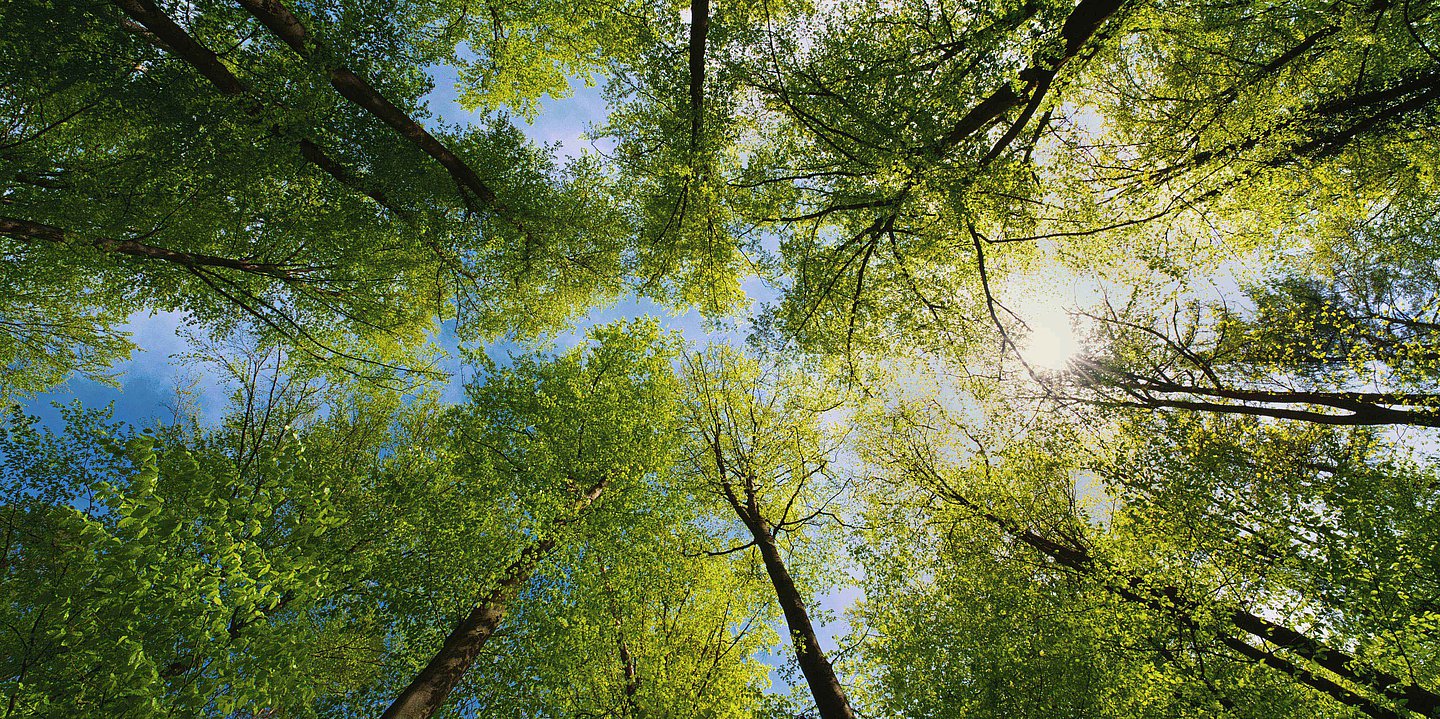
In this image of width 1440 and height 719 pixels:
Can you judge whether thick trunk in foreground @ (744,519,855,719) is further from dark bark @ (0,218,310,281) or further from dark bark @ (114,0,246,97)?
dark bark @ (114,0,246,97)

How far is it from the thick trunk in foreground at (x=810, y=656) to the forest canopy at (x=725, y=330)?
0.08m

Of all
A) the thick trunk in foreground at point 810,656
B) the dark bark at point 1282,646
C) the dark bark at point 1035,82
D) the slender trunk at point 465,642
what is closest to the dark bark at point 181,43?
the slender trunk at point 465,642

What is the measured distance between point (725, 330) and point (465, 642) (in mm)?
8096

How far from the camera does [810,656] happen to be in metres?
8.97

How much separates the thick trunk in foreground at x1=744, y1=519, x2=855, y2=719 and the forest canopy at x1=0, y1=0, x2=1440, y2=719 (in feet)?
0.26

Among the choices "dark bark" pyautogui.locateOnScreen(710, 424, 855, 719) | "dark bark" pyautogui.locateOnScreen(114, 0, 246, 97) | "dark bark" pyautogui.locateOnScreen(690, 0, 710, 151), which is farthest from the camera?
"dark bark" pyautogui.locateOnScreen(710, 424, 855, 719)

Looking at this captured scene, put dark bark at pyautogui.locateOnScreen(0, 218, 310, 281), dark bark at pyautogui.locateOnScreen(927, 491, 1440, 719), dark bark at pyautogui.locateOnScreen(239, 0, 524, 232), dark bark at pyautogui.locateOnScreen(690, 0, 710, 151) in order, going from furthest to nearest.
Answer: dark bark at pyautogui.locateOnScreen(239, 0, 524, 232)
dark bark at pyautogui.locateOnScreen(0, 218, 310, 281)
dark bark at pyautogui.locateOnScreen(690, 0, 710, 151)
dark bark at pyautogui.locateOnScreen(927, 491, 1440, 719)

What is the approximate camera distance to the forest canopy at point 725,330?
691cm

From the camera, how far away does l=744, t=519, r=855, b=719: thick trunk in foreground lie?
8.30 m

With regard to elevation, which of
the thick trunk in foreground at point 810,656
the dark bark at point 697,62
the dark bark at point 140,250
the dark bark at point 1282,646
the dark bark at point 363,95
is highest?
the dark bark at point 363,95

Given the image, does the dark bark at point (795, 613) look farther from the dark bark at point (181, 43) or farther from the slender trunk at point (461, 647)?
the dark bark at point (181, 43)

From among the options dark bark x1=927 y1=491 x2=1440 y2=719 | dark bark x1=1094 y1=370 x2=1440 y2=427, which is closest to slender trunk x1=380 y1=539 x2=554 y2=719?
dark bark x1=927 y1=491 x2=1440 y2=719

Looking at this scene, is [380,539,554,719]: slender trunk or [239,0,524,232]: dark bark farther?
[239,0,524,232]: dark bark

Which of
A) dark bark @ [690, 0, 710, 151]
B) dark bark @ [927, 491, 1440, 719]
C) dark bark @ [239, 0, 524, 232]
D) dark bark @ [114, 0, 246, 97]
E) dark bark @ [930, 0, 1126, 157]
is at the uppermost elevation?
dark bark @ [239, 0, 524, 232]
